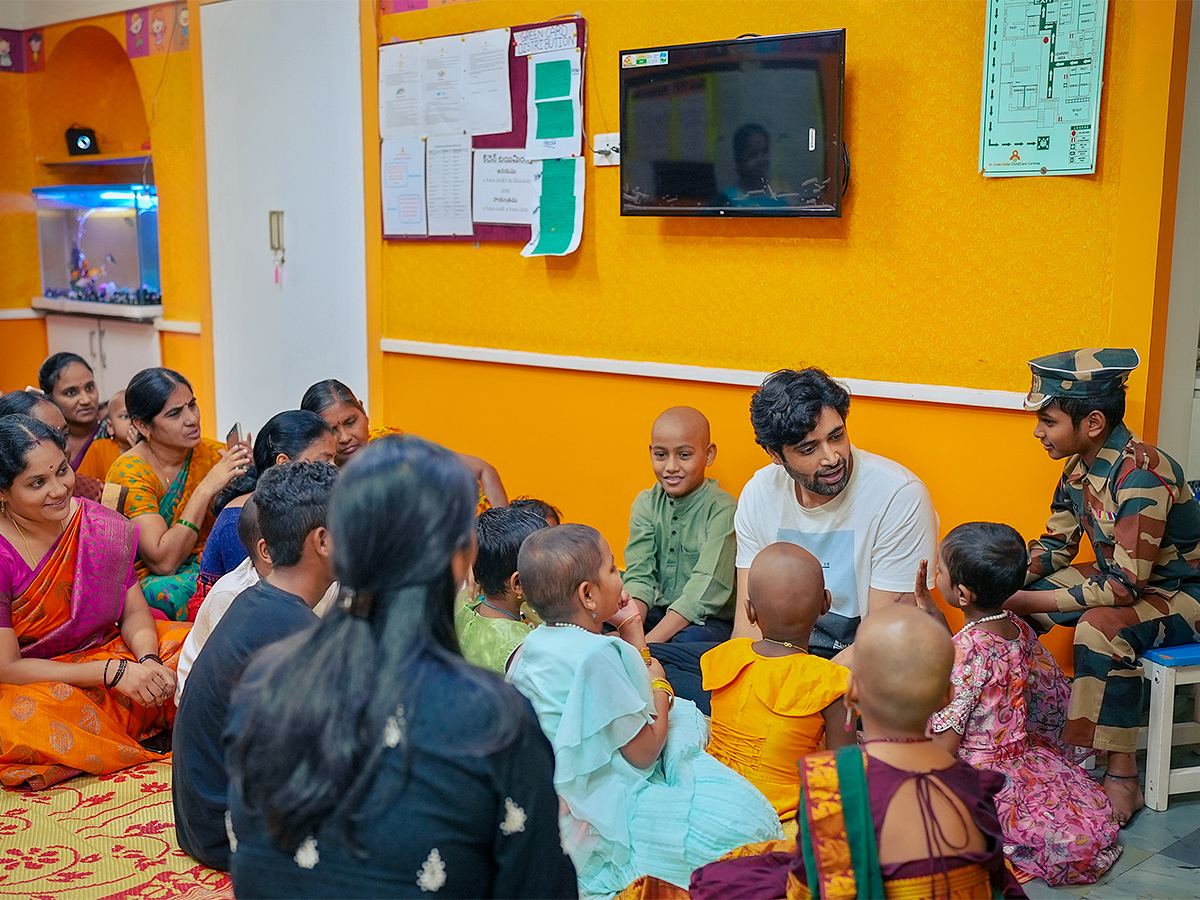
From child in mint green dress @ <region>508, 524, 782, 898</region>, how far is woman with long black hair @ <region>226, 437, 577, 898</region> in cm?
81

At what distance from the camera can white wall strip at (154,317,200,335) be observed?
6.18m

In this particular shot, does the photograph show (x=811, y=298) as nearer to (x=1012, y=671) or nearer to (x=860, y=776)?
(x=1012, y=671)

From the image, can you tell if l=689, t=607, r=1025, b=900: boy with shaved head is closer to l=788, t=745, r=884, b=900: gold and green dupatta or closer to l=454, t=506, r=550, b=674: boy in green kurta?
l=788, t=745, r=884, b=900: gold and green dupatta

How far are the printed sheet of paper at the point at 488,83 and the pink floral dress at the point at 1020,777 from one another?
284 centimetres

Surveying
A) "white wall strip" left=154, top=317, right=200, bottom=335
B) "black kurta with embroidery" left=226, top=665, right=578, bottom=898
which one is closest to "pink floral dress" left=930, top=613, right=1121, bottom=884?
"black kurta with embroidery" left=226, top=665, right=578, bottom=898

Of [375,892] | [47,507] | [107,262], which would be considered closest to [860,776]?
[375,892]

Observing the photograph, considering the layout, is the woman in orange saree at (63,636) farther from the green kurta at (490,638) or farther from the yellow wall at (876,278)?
the yellow wall at (876,278)

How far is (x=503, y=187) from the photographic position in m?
4.50

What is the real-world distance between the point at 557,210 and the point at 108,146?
4371 millimetres

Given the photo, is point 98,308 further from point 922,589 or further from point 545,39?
point 922,589

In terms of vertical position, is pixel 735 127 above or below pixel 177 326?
above

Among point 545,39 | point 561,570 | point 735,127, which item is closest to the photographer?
point 561,570

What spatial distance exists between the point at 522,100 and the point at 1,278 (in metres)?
4.62

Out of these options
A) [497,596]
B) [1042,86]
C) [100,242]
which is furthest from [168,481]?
[100,242]
